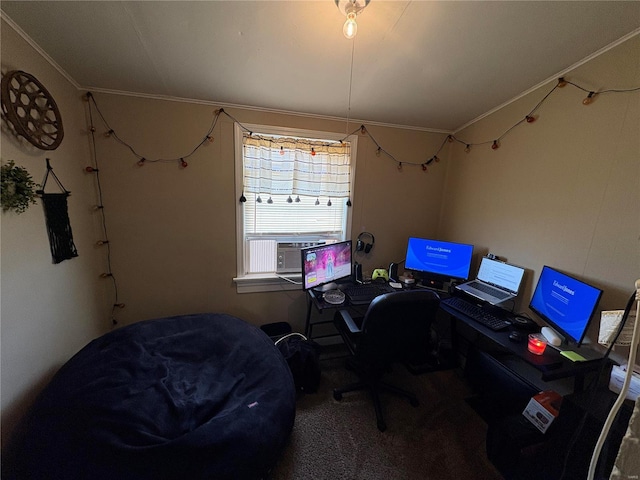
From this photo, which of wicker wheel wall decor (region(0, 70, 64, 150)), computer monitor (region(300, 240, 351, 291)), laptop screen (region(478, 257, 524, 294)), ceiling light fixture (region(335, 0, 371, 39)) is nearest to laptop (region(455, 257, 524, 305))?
laptop screen (region(478, 257, 524, 294))

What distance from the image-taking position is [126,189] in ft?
6.58

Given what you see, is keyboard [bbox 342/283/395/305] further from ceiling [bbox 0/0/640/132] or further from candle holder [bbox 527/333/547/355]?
ceiling [bbox 0/0/640/132]

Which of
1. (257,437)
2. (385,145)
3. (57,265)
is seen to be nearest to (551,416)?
(257,437)

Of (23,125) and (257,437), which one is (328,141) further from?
(257,437)

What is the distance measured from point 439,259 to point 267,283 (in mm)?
1695

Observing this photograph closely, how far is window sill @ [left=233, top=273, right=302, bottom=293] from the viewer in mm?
2357

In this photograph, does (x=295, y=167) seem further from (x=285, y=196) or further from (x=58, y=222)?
(x=58, y=222)

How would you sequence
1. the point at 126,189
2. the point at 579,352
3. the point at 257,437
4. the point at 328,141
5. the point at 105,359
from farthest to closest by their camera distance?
the point at 328,141
the point at 126,189
the point at 105,359
the point at 579,352
the point at 257,437

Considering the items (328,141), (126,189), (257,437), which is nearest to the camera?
(257,437)

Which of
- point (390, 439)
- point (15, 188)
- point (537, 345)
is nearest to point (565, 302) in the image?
point (537, 345)

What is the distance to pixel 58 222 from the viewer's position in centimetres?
157

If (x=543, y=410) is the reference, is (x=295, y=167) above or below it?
above

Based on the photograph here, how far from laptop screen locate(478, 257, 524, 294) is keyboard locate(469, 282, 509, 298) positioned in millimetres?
43

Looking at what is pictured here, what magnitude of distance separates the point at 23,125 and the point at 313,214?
1.95 m
